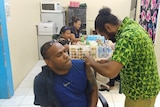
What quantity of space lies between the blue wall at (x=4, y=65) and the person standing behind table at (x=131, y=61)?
1.70 m

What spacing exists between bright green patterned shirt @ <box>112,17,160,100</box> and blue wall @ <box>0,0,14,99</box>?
6.04ft

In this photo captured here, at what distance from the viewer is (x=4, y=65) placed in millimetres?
2723

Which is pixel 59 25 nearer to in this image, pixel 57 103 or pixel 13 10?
pixel 13 10

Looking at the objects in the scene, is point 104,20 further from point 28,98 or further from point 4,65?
point 28,98

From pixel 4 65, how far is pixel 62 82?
1.64m

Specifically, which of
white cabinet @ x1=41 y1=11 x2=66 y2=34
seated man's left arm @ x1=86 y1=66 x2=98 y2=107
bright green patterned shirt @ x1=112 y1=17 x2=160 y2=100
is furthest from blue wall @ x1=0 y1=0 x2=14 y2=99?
white cabinet @ x1=41 y1=11 x2=66 y2=34

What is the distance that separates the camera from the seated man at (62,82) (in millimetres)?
1334

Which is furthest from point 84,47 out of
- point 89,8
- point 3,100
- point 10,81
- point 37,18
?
point 89,8

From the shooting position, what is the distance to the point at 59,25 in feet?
16.5

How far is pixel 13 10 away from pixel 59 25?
2007 mm

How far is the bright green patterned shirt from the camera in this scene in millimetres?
1159

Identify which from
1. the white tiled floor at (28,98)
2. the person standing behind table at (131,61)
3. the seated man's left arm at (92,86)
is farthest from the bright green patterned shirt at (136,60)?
the white tiled floor at (28,98)

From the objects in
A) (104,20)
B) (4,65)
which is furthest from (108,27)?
(4,65)

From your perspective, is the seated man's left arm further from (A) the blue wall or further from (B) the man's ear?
(A) the blue wall
